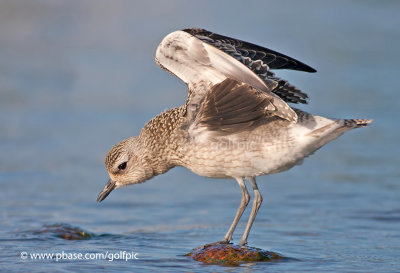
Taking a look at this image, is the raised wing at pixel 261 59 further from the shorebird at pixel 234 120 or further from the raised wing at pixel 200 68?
the raised wing at pixel 200 68

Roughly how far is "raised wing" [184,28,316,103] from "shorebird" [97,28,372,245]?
0.4 inches

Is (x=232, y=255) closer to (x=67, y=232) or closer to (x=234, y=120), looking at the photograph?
(x=234, y=120)

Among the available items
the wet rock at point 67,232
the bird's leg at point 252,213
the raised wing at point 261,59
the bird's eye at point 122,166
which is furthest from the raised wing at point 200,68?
the wet rock at point 67,232

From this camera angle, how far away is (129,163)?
9.41m

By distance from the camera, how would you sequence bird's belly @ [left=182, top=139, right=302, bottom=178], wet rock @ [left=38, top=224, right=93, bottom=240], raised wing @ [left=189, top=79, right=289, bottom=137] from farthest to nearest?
1. wet rock @ [left=38, top=224, right=93, bottom=240]
2. bird's belly @ [left=182, top=139, right=302, bottom=178]
3. raised wing @ [left=189, top=79, right=289, bottom=137]

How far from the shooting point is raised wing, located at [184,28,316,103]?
8227 mm

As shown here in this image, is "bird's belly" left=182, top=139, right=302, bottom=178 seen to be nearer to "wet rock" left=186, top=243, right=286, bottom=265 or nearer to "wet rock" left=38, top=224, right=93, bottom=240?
"wet rock" left=186, top=243, right=286, bottom=265

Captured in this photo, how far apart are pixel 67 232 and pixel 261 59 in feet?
9.80

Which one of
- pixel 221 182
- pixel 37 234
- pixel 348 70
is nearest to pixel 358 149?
pixel 221 182

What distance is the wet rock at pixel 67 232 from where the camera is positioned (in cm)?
923

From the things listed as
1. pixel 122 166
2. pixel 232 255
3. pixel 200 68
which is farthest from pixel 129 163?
pixel 232 255

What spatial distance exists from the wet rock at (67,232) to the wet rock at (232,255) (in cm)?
154

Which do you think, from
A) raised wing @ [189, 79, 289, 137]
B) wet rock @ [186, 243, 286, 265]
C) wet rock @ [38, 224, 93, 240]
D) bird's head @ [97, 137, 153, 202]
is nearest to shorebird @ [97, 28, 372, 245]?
raised wing @ [189, 79, 289, 137]

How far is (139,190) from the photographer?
475 inches
